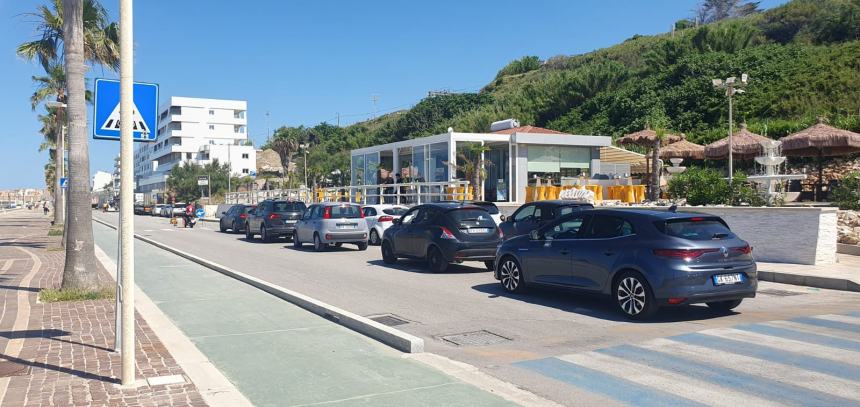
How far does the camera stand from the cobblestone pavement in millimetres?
5723

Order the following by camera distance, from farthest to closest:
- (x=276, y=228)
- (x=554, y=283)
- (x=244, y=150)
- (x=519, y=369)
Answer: (x=244, y=150) → (x=276, y=228) → (x=554, y=283) → (x=519, y=369)

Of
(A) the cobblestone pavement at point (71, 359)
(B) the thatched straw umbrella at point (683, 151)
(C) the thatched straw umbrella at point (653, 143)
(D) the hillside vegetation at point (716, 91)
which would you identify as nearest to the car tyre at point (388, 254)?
(A) the cobblestone pavement at point (71, 359)

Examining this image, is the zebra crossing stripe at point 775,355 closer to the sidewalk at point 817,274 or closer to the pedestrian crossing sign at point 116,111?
the sidewalk at point 817,274

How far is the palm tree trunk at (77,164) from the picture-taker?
35.9 feet

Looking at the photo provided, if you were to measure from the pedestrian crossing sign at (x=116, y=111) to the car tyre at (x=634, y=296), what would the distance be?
650cm

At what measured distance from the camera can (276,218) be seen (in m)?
26.7

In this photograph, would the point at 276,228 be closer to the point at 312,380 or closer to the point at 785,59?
the point at 312,380

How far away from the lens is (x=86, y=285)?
11.2 metres

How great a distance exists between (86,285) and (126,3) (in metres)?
6.74

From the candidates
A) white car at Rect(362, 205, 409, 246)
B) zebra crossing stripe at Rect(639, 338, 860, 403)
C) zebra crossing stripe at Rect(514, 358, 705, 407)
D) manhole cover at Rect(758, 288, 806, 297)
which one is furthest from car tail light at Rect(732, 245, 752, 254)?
white car at Rect(362, 205, 409, 246)

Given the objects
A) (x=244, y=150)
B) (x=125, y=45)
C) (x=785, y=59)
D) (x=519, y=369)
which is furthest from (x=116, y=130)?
(x=244, y=150)

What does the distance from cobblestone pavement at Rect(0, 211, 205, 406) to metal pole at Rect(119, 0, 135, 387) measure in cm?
36

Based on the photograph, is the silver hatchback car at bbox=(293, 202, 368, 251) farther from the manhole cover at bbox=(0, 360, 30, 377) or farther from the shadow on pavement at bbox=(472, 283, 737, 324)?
the manhole cover at bbox=(0, 360, 30, 377)

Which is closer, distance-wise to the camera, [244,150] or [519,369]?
[519,369]
